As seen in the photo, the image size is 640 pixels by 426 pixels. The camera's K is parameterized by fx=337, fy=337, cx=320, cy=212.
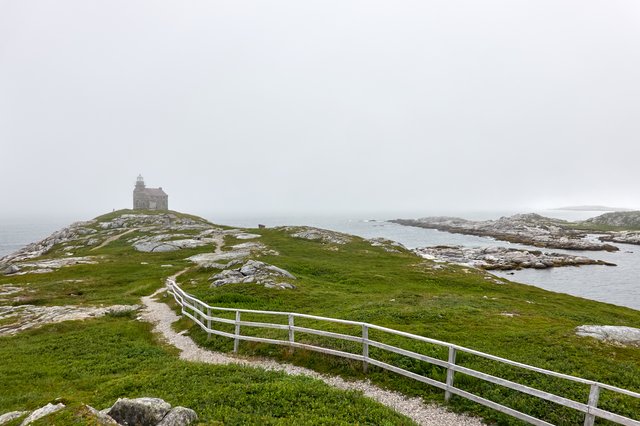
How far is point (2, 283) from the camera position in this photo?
43844mm

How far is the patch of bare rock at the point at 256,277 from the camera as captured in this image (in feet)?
112

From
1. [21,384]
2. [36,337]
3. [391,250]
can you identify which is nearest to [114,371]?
[21,384]

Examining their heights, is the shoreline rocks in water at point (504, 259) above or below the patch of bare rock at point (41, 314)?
below

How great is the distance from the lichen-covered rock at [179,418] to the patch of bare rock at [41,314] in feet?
80.5

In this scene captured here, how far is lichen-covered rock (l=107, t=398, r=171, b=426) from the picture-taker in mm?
8859

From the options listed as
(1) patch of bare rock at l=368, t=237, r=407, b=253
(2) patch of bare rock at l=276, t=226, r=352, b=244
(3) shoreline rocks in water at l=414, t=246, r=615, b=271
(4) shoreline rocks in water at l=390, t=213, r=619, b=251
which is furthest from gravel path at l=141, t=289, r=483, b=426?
(4) shoreline rocks in water at l=390, t=213, r=619, b=251

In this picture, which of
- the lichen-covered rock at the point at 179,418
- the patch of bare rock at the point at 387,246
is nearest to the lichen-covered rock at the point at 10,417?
→ the lichen-covered rock at the point at 179,418

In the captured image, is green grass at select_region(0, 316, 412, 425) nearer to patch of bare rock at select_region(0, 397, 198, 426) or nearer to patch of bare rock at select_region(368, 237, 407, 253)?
patch of bare rock at select_region(0, 397, 198, 426)

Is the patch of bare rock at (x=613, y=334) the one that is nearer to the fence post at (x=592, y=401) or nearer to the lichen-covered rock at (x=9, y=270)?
the fence post at (x=592, y=401)

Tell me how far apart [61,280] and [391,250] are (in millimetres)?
55924

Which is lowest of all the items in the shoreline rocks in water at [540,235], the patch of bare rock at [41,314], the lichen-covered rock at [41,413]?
the patch of bare rock at [41,314]

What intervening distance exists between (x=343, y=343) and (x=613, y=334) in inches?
580

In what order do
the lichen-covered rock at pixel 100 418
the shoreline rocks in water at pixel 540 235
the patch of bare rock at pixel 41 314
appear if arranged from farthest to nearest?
the shoreline rocks in water at pixel 540 235
the patch of bare rock at pixel 41 314
the lichen-covered rock at pixel 100 418

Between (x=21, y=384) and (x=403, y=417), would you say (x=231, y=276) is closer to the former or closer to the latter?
(x=21, y=384)
